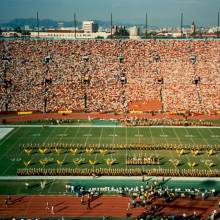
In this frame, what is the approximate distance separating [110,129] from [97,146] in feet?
20.1

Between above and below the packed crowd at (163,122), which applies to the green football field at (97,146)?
below

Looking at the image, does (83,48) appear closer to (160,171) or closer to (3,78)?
(3,78)

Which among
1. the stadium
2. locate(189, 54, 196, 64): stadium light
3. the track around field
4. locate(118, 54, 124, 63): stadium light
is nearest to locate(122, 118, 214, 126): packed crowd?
the stadium

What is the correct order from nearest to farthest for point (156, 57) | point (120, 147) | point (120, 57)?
point (120, 147) < point (156, 57) < point (120, 57)

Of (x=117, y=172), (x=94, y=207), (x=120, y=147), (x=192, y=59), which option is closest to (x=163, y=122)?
(x=120, y=147)

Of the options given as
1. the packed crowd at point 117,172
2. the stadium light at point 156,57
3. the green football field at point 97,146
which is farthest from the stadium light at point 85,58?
the packed crowd at point 117,172

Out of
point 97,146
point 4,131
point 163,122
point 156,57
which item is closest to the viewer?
point 97,146

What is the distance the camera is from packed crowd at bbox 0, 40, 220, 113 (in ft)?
159

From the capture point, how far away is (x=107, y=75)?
52.2 m

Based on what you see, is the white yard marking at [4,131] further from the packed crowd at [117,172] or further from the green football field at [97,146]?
the packed crowd at [117,172]

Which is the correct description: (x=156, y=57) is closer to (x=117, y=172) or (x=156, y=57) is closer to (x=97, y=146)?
(x=97, y=146)

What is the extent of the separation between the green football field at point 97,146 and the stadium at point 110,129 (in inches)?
3.6

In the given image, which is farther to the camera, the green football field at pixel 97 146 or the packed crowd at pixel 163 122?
the packed crowd at pixel 163 122

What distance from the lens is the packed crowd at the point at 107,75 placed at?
48.4 meters
